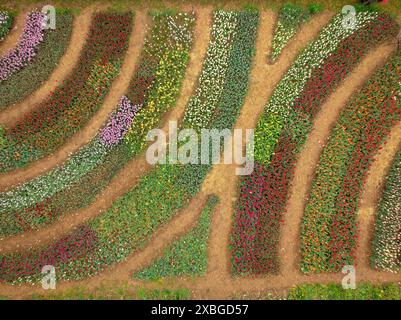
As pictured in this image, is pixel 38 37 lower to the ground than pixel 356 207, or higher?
higher

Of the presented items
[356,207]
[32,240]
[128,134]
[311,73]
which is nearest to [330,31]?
[311,73]

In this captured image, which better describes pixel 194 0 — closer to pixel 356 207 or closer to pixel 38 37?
pixel 38 37

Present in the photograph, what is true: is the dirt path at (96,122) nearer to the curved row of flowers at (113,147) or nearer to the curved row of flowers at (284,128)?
the curved row of flowers at (113,147)

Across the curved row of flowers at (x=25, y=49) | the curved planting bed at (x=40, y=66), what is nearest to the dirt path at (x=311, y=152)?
the curved planting bed at (x=40, y=66)

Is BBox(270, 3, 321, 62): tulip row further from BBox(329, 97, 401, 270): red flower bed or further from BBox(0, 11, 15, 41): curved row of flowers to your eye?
BBox(0, 11, 15, 41): curved row of flowers

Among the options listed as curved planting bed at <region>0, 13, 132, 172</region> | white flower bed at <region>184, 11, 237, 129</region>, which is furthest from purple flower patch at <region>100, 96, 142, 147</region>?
white flower bed at <region>184, 11, 237, 129</region>

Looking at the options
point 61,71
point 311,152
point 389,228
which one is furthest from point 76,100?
point 389,228
